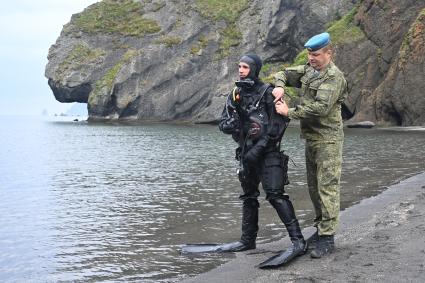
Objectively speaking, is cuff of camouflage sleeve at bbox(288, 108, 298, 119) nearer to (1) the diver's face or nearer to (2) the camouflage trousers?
(2) the camouflage trousers

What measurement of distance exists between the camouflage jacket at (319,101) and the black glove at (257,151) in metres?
0.53

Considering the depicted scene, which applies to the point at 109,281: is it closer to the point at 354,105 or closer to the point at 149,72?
the point at 354,105

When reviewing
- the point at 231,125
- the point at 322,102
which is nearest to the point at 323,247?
the point at 322,102

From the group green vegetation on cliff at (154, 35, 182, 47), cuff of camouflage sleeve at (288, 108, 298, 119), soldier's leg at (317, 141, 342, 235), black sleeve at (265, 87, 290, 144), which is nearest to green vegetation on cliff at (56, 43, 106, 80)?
green vegetation on cliff at (154, 35, 182, 47)

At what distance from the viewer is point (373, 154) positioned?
2703cm

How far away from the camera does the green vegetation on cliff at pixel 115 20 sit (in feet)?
354

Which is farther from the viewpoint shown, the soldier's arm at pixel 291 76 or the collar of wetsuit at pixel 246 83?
the soldier's arm at pixel 291 76

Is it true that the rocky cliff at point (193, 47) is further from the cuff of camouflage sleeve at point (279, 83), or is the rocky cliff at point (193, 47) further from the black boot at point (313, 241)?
the cuff of camouflage sleeve at point (279, 83)

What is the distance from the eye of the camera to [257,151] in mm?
7152

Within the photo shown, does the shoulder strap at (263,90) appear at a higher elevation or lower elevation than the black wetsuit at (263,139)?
higher

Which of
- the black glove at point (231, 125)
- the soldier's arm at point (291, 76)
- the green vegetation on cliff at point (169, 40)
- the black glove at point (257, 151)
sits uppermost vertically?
the green vegetation on cliff at point (169, 40)

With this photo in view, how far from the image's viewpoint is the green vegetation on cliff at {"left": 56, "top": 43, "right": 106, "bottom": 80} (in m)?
106

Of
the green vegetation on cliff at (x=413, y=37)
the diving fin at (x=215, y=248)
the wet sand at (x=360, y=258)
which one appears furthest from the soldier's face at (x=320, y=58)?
the green vegetation on cliff at (x=413, y=37)

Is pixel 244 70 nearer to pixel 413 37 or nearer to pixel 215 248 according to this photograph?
pixel 215 248
